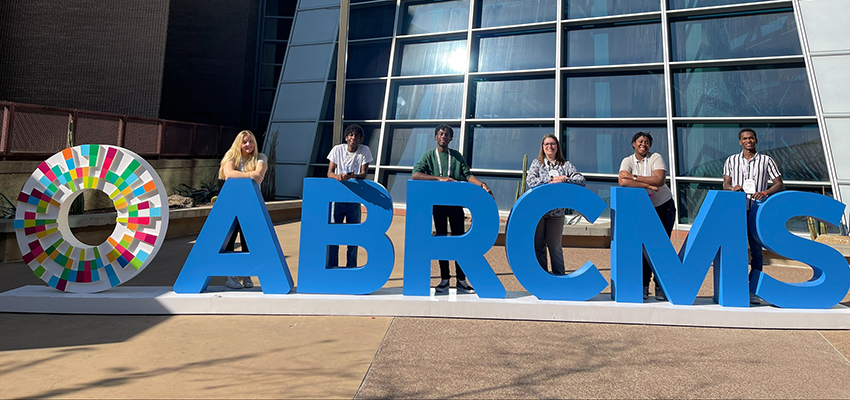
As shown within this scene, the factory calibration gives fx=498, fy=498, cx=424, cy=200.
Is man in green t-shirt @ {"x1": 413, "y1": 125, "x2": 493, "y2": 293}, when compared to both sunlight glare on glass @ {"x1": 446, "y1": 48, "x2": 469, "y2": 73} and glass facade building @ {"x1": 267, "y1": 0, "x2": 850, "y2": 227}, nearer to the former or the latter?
glass facade building @ {"x1": 267, "y1": 0, "x2": 850, "y2": 227}

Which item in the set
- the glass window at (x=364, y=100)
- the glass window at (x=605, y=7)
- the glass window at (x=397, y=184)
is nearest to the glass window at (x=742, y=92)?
the glass window at (x=605, y=7)

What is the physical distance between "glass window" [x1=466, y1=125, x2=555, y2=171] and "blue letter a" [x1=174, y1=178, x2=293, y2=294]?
7738 mm

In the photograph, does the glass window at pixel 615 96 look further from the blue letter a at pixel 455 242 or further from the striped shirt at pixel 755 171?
the blue letter a at pixel 455 242

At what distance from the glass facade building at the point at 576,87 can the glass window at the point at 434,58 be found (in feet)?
0.11

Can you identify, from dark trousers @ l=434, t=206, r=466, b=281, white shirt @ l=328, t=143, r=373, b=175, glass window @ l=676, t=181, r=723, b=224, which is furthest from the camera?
glass window @ l=676, t=181, r=723, b=224

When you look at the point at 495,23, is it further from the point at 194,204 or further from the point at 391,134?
the point at 194,204

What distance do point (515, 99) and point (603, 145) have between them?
2.34m

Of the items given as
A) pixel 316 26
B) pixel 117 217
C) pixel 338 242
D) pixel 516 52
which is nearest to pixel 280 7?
pixel 316 26

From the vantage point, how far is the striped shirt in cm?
509

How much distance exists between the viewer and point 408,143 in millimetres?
12742

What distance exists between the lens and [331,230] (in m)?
4.88

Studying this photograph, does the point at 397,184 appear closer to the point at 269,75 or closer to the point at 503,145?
the point at 503,145

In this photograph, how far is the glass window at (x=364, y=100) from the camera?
43.4 ft

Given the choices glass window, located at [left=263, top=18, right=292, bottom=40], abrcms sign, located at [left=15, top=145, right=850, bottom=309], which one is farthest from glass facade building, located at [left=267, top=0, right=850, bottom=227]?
glass window, located at [left=263, top=18, right=292, bottom=40]
